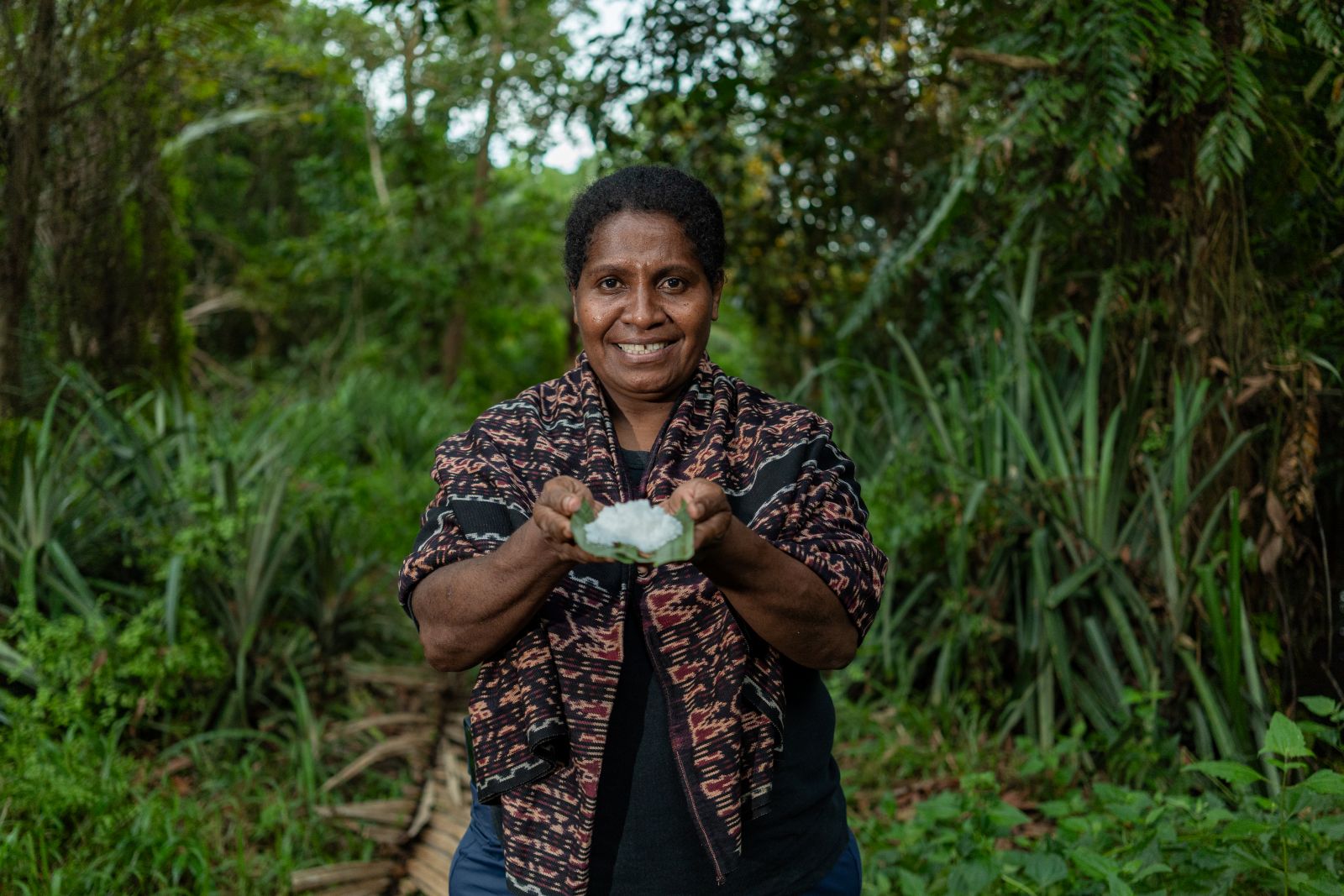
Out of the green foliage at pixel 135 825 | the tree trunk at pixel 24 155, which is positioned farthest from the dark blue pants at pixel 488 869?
the tree trunk at pixel 24 155

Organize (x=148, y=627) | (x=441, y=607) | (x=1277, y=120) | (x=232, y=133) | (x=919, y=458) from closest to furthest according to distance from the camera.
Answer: (x=441, y=607) < (x=1277, y=120) < (x=148, y=627) < (x=919, y=458) < (x=232, y=133)

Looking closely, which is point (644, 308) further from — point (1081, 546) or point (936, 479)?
point (936, 479)

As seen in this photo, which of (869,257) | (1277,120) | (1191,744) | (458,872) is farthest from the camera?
(869,257)

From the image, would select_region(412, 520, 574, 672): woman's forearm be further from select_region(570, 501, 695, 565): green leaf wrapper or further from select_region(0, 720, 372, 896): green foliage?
select_region(0, 720, 372, 896): green foliage

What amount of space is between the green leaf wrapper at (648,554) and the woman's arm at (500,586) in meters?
0.02

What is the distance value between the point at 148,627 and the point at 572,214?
7.80ft

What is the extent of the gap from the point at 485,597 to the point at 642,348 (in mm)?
467

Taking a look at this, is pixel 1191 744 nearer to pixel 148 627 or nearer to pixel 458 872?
pixel 458 872

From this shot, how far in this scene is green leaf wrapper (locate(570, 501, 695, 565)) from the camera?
1.23 meters

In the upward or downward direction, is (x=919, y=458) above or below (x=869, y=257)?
below

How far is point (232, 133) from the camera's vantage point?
34.7 ft

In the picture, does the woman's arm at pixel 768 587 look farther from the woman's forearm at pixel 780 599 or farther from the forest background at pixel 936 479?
the forest background at pixel 936 479

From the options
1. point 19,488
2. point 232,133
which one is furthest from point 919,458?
point 232,133

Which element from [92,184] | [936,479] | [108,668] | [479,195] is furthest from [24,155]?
[479,195]
